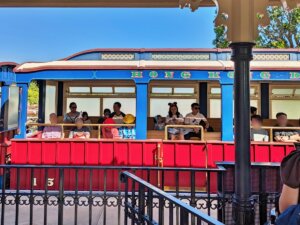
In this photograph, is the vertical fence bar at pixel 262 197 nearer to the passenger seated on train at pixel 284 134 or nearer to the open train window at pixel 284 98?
the passenger seated on train at pixel 284 134

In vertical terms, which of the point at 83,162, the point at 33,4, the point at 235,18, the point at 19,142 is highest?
the point at 33,4

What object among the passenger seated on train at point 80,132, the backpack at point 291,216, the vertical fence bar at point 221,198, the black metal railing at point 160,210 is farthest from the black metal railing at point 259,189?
the passenger seated on train at point 80,132

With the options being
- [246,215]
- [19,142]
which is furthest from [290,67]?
[19,142]

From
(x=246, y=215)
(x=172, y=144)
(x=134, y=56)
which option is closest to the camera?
(x=246, y=215)

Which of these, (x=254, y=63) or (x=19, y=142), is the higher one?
(x=254, y=63)

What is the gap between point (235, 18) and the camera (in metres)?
3.20

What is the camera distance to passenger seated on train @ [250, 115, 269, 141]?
6.91 metres

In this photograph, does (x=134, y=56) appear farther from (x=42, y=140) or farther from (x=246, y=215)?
(x=246, y=215)

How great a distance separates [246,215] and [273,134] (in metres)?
4.80

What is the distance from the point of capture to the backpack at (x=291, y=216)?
76.5 inches

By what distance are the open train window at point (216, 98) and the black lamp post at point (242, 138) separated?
6.32 m

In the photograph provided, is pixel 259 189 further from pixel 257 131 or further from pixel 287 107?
pixel 287 107

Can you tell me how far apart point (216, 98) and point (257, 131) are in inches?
109

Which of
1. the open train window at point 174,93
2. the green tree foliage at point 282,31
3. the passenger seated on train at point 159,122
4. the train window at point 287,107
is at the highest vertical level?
the green tree foliage at point 282,31
